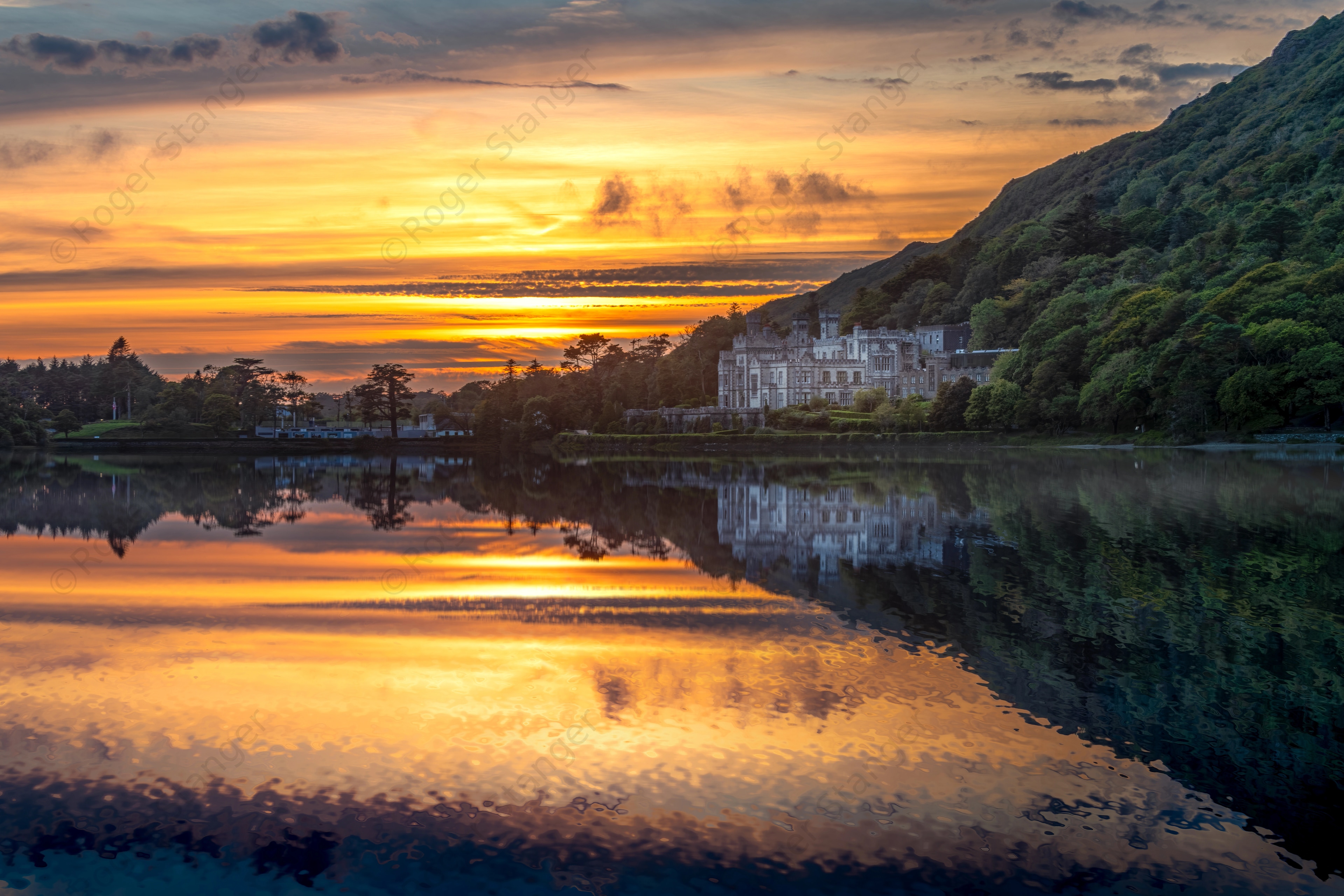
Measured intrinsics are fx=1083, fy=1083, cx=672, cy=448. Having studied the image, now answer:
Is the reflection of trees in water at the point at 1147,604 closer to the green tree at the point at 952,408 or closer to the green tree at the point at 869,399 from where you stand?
the green tree at the point at 952,408

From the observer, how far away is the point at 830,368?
431ft

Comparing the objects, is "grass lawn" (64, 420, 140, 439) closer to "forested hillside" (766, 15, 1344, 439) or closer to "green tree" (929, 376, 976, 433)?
"green tree" (929, 376, 976, 433)

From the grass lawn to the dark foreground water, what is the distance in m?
108

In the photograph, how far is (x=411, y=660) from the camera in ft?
50.4

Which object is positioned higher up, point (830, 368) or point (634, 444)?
point (830, 368)

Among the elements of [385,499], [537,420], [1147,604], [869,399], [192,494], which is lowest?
[1147,604]

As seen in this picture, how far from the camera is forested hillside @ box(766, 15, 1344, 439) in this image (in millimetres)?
76562

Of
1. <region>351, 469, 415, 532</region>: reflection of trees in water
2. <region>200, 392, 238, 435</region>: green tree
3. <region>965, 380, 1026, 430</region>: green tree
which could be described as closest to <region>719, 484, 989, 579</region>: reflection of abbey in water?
<region>351, 469, 415, 532</region>: reflection of trees in water

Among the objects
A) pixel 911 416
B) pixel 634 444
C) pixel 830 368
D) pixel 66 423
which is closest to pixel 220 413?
pixel 66 423

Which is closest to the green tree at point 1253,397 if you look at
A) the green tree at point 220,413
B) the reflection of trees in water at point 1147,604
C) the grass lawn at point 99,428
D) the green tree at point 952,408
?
the green tree at point 952,408

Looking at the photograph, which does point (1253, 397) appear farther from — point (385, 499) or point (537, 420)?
point (537, 420)

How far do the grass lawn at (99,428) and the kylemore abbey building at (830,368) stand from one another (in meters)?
71.9

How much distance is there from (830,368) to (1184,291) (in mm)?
41807

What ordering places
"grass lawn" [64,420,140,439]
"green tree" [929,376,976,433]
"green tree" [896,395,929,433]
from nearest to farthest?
1. "green tree" [929,376,976,433]
2. "green tree" [896,395,929,433]
3. "grass lawn" [64,420,140,439]
